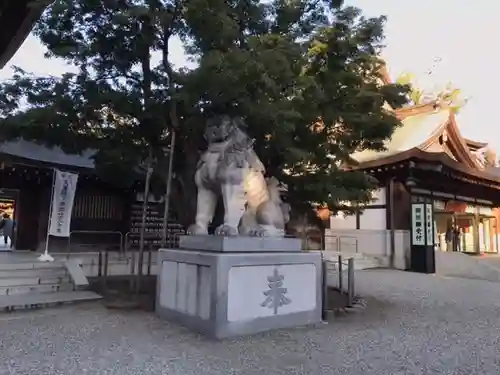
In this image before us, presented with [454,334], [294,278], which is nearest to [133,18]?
[294,278]

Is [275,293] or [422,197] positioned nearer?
[275,293]

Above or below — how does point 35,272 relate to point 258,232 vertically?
below

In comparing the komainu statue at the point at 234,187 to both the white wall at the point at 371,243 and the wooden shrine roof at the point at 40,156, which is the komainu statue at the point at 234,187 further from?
the white wall at the point at 371,243

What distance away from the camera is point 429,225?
14.0 metres

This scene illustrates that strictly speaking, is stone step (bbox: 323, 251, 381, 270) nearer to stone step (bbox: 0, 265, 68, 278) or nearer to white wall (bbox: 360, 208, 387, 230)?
white wall (bbox: 360, 208, 387, 230)

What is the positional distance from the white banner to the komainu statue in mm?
6292

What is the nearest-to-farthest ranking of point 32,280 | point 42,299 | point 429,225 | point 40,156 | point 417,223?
point 42,299, point 32,280, point 40,156, point 429,225, point 417,223

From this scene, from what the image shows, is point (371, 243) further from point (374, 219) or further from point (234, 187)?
point (234, 187)

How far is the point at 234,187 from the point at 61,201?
23.2 feet

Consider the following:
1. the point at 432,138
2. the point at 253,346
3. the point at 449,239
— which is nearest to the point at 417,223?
the point at 432,138

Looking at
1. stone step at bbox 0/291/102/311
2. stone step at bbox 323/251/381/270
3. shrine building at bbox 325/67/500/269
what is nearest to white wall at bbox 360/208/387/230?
shrine building at bbox 325/67/500/269

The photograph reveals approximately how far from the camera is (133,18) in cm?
623

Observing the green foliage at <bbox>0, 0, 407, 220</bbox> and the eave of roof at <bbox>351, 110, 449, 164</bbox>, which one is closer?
the green foliage at <bbox>0, 0, 407, 220</bbox>

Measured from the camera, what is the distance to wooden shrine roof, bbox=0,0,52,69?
5.48 meters
